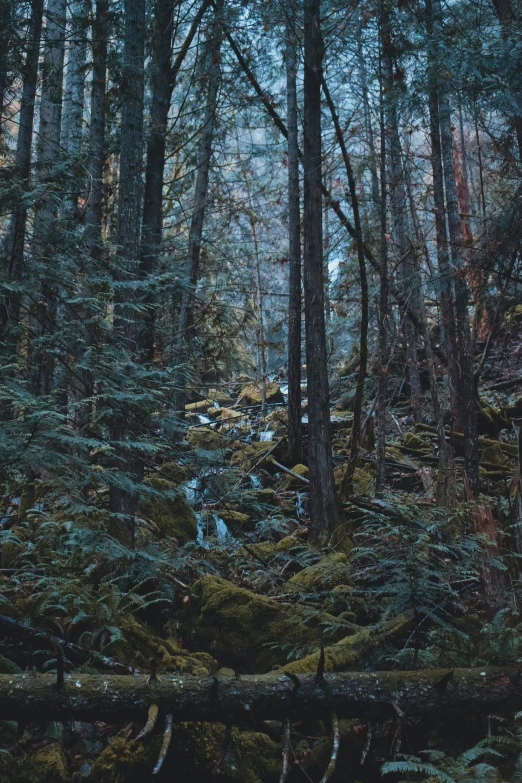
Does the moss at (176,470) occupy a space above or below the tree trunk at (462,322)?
below

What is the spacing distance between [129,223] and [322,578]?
16.1ft

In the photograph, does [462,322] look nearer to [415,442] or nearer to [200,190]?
[415,442]

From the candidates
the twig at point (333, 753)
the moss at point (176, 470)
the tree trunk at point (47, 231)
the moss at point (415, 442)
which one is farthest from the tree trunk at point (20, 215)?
the moss at point (415, 442)

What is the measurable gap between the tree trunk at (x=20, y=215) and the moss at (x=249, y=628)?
3402mm

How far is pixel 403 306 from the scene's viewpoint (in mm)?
11414

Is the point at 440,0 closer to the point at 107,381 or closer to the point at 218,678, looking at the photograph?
the point at 107,381

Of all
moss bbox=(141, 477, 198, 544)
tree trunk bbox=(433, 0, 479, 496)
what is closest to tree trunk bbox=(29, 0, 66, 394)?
moss bbox=(141, 477, 198, 544)

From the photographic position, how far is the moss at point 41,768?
2.95 m

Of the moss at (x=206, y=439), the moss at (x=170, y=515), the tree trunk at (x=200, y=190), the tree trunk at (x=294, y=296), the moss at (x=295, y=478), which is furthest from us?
the moss at (x=206, y=439)

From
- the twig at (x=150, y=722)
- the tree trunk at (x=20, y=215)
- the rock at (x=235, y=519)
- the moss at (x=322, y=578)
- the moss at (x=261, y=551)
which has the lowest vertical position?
the twig at (x=150, y=722)

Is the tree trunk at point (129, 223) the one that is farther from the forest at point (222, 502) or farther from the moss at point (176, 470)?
the moss at point (176, 470)

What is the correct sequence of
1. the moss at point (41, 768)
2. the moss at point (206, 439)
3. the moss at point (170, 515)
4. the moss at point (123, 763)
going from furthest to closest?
the moss at point (206, 439)
the moss at point (170, 515)
the moss at point (123, 763)
the moss at point (41, 768)

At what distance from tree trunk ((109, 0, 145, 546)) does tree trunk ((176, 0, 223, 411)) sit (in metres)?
3.27

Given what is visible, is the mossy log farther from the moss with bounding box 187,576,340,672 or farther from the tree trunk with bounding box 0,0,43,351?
the tree trunk with bounding box 0,0,43,351
